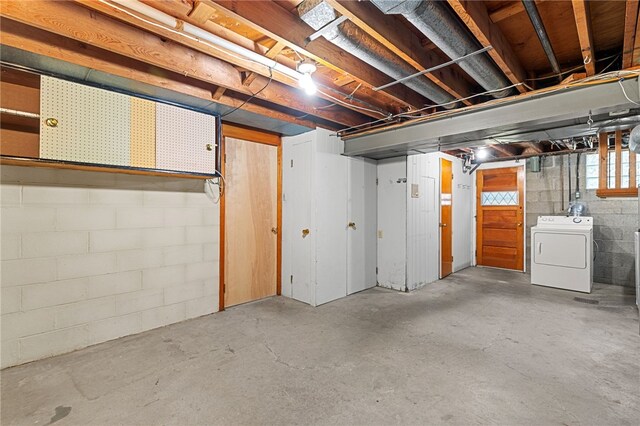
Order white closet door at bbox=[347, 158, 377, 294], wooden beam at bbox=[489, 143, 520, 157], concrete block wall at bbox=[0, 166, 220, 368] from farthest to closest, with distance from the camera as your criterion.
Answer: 1. wooden beam at bbox=[489, 143, 520, 157]
2. white closet door at bbox=[347, 158, 377, 294]
3. concrete block wall at bbox=[0, 166, 220, 368]

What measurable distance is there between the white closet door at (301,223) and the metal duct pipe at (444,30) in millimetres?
2030

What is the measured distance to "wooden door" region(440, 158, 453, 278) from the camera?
4984 millimetres

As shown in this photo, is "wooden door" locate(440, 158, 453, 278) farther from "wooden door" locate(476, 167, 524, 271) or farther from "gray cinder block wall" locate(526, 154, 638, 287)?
"gray cinder block wall" locate(526, 154, 638, 287)

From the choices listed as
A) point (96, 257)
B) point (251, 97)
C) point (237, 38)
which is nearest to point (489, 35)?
point (237, 38)

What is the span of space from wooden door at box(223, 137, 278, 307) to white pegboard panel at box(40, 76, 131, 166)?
46.0 inches

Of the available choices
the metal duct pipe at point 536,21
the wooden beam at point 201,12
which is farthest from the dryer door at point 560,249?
the wooden beam at point 201,12

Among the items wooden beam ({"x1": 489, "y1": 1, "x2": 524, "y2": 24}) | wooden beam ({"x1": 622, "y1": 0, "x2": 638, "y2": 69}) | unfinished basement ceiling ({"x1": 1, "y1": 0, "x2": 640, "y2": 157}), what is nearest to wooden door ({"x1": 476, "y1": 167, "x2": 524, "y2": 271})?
unfinished basement ceiling ({"x1": 1, "y1": 0, "x2": 640, "y2": 157})

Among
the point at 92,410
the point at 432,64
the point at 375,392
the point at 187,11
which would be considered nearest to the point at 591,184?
the point at 432,64

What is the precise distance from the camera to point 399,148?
341cm

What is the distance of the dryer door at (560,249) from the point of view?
4.12 m

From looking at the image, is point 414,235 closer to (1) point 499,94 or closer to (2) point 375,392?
(1) point 499,94

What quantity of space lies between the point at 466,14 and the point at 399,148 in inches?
74.3

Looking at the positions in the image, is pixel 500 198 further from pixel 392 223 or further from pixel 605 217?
pixel 392 223

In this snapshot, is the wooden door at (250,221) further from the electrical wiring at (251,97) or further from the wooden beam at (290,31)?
the wooden beam at (290,31)
